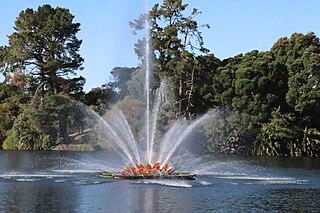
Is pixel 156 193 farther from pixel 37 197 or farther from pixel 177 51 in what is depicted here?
pixel 177 51

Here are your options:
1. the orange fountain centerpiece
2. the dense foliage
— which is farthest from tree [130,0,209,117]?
the orange fountain centerpiece

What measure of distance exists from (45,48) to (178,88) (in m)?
16.2

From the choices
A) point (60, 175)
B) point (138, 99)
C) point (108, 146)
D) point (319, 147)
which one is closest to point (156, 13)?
point (138, 99)

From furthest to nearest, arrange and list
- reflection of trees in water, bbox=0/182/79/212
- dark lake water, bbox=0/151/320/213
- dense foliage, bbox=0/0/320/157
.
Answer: dense foliage, bbox=0/0/320/157 < dark lake water, bbox=0/151/320/213 < reflection of trees in water, bbox=0/182/79/212

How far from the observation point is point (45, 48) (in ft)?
218

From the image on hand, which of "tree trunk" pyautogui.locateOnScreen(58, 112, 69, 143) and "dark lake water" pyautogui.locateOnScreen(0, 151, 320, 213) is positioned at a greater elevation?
"tree trunk" pyautogui.locateOnScreen(58, 112, 69, 143)

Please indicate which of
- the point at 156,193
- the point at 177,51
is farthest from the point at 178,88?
the point at 156,193

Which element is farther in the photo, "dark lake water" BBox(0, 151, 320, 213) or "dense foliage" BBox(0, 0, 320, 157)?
"dense foliage" BBox(0, 0, 320, 157)

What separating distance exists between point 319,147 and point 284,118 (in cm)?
Result: 436

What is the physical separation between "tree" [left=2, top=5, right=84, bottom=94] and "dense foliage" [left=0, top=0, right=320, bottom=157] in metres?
0.11

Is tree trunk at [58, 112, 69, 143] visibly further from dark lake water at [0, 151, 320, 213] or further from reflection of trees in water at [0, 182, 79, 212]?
reflection of trees in water at [0, 182, 79, 212]

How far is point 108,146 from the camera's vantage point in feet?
198

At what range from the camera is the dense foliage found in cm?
5606

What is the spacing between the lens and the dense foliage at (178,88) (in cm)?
5606
